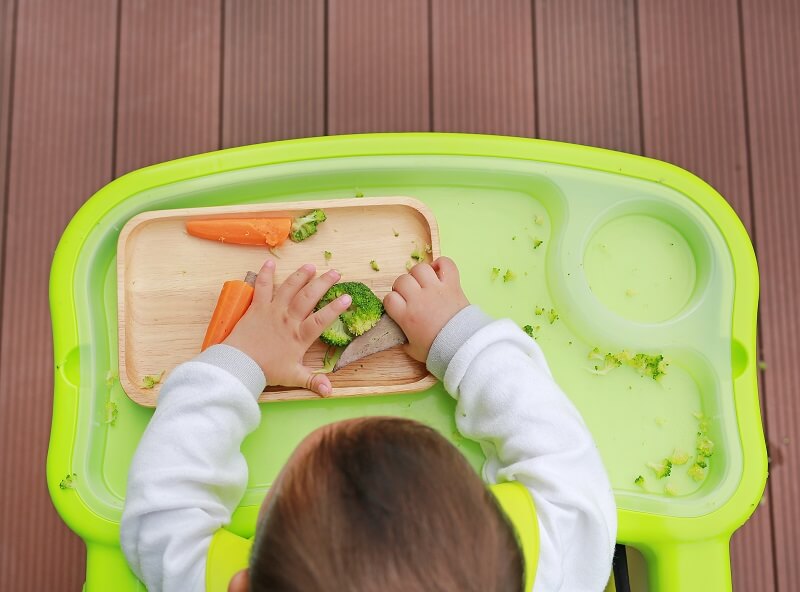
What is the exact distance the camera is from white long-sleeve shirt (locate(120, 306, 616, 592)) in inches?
27.0

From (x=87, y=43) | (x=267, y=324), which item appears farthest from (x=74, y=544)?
(x=87, y=43)

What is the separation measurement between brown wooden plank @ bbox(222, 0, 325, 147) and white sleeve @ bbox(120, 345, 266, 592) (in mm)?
576

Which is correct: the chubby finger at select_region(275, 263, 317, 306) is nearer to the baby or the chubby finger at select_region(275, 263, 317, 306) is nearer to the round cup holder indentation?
the baby

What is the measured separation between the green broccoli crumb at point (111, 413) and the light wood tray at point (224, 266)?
4 centimetres

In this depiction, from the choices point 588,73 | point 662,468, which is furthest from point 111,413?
point 588,73

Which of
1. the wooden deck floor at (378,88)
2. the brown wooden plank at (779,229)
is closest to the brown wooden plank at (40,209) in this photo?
the wooden deck floor at (378,88)

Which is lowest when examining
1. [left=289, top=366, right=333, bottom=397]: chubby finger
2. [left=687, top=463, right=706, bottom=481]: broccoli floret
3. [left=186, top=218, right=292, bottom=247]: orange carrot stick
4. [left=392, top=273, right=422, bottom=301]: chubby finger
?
[left=687, top=463, right=706, bottom=481]: broccoli floret

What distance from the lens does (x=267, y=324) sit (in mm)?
785

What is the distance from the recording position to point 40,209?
1.21 meters

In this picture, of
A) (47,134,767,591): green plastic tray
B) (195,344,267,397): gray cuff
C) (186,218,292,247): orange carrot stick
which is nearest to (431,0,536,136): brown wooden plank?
(47,134,767,591): green plastic tray

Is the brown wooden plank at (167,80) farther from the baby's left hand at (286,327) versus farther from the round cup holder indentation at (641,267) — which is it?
the round cup holder indentation at (641,267)

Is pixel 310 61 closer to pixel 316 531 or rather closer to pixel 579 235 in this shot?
pixel 579 235

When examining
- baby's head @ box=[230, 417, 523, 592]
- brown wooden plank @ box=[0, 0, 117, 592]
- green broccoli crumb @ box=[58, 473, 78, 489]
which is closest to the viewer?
baby's head @ box=[230, 417, 523, 592]

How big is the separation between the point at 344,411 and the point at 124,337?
0.90 ft
